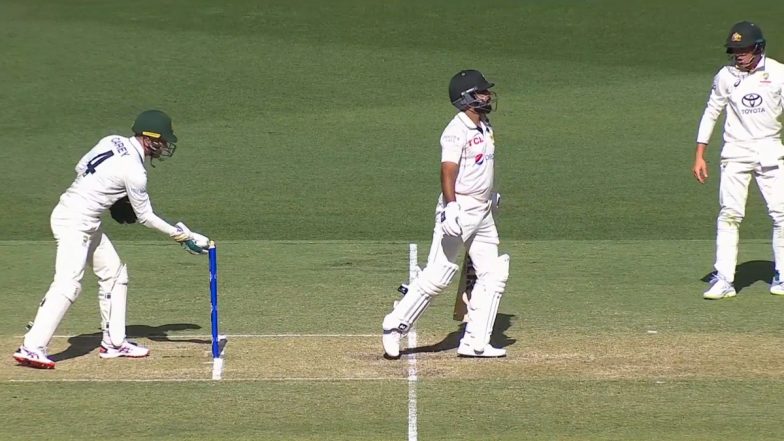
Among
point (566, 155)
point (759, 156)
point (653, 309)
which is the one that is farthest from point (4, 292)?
point (566, 155)

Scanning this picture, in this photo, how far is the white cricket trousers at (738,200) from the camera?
1280cm

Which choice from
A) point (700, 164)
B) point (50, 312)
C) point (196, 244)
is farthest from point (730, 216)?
point (50, 312)

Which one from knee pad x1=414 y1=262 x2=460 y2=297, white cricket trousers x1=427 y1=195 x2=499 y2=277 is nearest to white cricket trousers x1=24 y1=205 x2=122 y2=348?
knee pad x1=414 y1=262 x2=460 y2=297

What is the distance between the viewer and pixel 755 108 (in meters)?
12.7

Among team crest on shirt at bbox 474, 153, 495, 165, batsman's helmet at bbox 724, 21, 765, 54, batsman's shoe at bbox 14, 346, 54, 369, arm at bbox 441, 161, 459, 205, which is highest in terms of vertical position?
batsman's helmet at bbox 724, 21, 765, 54

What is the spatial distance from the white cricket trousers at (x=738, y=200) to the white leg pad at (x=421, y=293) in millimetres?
3466

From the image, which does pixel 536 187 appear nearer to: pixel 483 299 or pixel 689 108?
pixel 689 108

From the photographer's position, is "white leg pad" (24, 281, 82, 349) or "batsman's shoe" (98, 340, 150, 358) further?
"batsman's shoe" (98, 340, 150, 358)

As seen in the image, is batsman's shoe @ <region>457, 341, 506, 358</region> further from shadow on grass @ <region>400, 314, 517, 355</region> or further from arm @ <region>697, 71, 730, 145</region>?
arm @ <region>697, 71, 730, 145</region>

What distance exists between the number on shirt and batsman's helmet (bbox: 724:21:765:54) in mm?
5823

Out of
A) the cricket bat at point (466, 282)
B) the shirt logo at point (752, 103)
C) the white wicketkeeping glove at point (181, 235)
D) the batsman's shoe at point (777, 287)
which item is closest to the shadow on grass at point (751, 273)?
the batsman's shoe at point (777, 287)

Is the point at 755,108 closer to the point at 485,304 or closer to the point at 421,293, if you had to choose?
the point at 485,304

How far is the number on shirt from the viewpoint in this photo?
421 inches

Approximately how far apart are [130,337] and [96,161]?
1840mm
